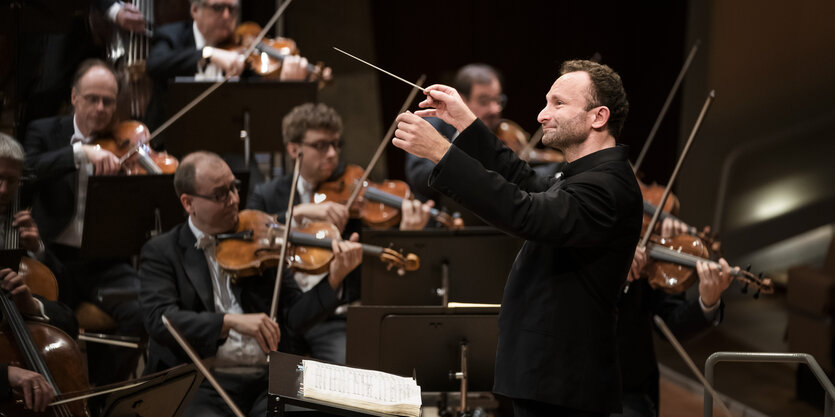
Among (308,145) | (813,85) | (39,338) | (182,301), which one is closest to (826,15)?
(813,85)

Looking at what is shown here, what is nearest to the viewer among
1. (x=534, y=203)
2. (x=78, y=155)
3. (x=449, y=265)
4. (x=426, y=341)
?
(x=534, y=203)

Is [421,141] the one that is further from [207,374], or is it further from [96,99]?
[96,99]

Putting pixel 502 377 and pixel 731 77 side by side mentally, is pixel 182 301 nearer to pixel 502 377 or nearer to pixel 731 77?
pixel 502 377

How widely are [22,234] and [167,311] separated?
59 centimetres

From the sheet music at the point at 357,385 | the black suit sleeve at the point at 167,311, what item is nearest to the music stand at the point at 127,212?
the black suit sleeve at the point at 167,311

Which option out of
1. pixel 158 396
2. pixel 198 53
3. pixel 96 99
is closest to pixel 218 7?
pixel 198 53

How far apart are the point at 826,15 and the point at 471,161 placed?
3.05 meters

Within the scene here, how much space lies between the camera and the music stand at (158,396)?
7.07 ft

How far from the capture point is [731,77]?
5.01 meters

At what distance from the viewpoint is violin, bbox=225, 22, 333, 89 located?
420 cm

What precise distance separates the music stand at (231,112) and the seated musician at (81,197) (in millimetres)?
428

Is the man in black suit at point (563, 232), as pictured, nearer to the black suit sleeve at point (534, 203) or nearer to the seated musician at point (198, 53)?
the black suit sleeve at point (534, 203)

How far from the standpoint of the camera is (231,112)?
3.96 meters

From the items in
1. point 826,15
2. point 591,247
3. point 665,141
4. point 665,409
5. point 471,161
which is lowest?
Answer: point 665,409
